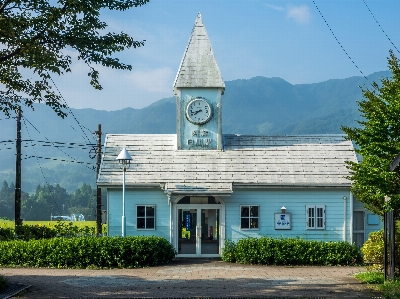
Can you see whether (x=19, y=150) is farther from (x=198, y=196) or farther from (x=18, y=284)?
(x=18, y=284)

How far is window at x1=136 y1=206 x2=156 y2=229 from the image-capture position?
81.0ft

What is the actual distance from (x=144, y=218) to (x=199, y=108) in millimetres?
5164

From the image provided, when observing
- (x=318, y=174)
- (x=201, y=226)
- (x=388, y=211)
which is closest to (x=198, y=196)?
(x=201, y=226)

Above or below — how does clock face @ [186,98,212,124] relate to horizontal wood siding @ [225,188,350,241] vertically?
above

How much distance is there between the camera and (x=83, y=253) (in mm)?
21547

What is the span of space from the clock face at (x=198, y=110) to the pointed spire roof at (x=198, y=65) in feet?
2.47

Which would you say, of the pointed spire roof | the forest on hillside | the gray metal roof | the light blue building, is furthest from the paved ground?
the forest on hillside

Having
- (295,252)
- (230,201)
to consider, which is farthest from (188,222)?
(295,252)

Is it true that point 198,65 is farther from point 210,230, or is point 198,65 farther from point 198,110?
point 210,230

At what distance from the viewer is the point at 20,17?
49.1 feet

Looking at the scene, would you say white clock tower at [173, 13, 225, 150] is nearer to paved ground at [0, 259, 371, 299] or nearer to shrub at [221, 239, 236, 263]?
shrub at [221, 239, 236, 263]

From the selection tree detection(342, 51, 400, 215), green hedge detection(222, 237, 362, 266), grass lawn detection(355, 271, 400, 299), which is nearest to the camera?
grass lawn detection(355, 271, 400, 299)

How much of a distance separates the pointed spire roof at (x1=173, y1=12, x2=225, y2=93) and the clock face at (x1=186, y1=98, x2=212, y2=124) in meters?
0.75

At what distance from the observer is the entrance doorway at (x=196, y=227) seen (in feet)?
80.8
